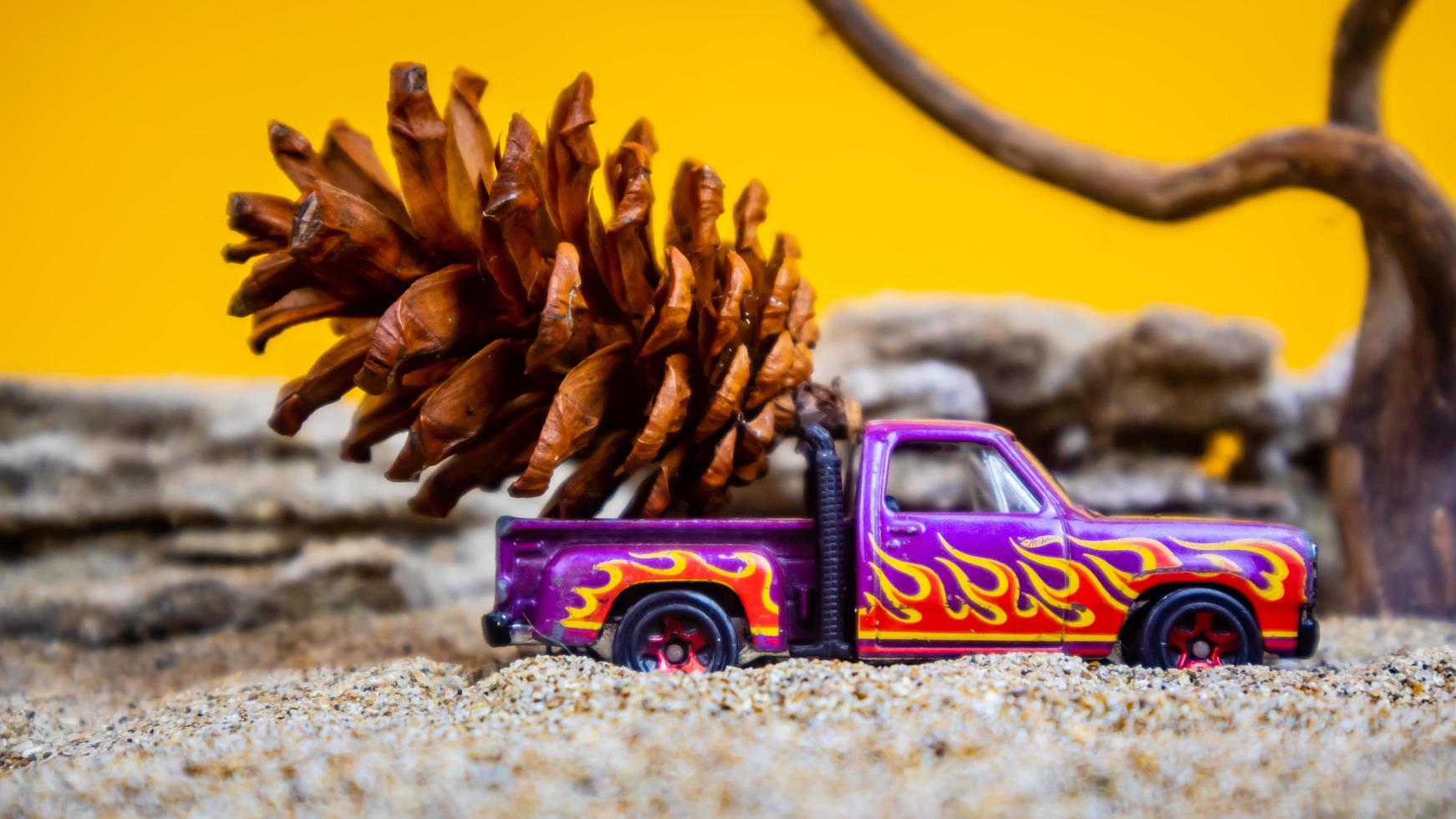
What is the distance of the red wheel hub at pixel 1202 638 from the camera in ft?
5.34

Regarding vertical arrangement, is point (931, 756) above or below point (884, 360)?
below

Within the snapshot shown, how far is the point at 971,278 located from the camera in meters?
3.60

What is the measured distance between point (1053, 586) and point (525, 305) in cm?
90

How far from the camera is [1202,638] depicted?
1643 mm

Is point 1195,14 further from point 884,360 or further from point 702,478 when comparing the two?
point 702,478

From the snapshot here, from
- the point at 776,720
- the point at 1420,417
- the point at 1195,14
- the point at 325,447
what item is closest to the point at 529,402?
the point at 776,720

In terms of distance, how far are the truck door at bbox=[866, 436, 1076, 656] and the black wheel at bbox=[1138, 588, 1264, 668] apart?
0.44ft

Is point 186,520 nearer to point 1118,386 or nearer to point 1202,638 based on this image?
point 1202,638

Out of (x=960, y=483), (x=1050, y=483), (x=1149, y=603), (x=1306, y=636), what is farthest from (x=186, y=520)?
(x=1306, y=636)

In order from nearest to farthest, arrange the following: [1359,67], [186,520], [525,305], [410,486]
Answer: [525,305] → [1359,67] → [186,520] → [410,486]

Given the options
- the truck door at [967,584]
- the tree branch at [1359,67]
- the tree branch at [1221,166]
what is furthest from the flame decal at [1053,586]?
the tree branch at [1359,67]

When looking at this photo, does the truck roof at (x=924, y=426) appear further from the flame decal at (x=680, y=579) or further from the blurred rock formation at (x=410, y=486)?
the blurred rock formation at (x=410, y=486)

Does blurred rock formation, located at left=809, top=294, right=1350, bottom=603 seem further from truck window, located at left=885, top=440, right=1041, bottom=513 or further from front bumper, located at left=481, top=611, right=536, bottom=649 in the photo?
front bumper, located at left=481, top=611, right=536, bottom=649

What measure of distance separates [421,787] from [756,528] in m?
0.76
